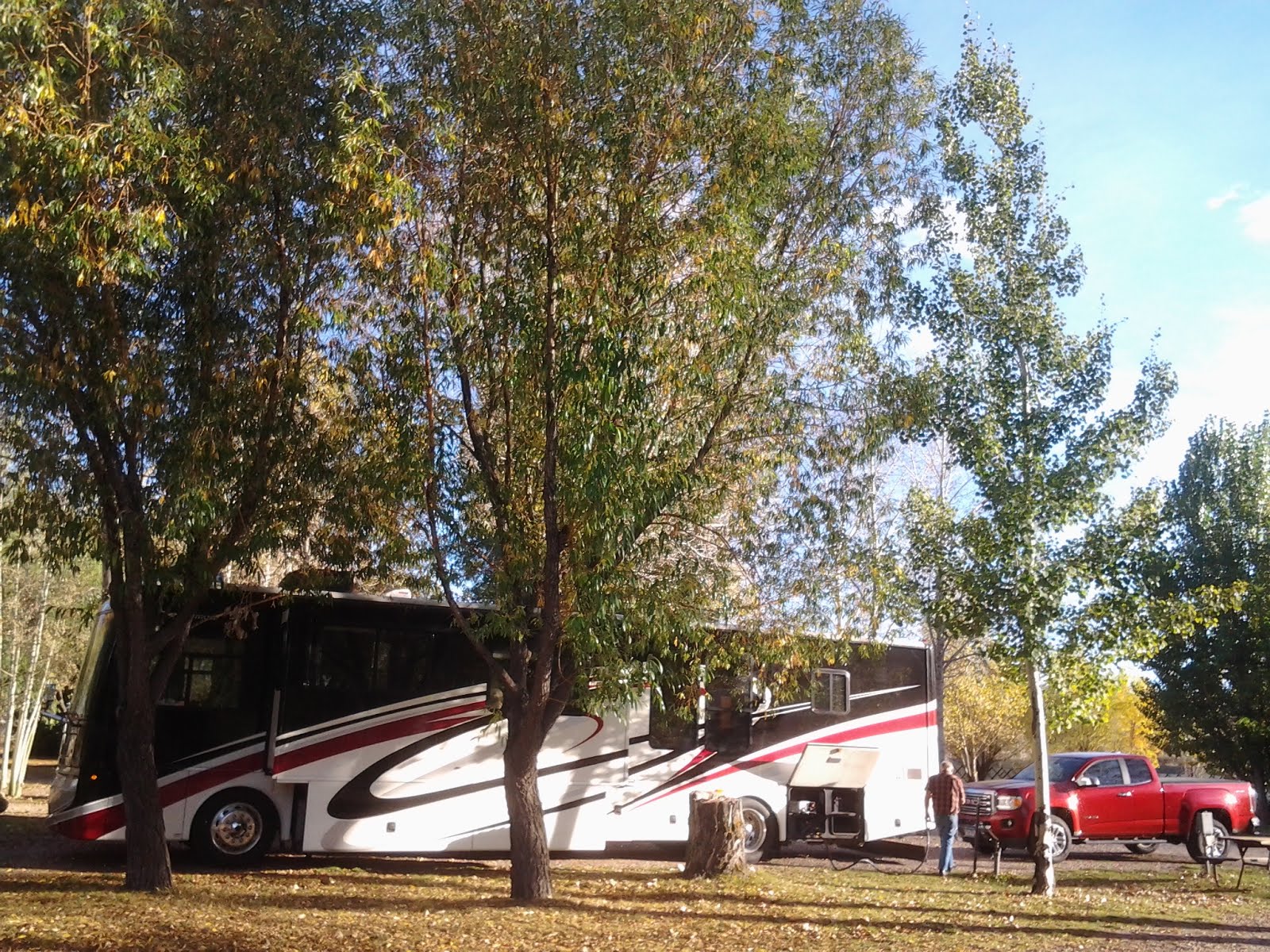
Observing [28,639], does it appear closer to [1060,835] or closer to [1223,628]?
[1060,835]

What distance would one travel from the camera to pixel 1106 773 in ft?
59.3

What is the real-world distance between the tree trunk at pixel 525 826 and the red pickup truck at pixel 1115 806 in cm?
830

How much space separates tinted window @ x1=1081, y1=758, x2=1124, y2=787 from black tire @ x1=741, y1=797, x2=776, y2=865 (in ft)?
17.7

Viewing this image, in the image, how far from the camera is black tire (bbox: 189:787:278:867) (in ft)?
44.5

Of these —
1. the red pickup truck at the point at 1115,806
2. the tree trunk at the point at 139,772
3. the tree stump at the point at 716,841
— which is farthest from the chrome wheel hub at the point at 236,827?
the red pickup truck at the point at 1115,806

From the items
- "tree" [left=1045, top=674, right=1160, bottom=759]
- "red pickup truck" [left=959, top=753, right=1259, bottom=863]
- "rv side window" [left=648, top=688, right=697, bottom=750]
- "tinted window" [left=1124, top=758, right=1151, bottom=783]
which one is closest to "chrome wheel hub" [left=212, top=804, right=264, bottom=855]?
"rv side window" [left=648, top=688, right=697, bottom=750]

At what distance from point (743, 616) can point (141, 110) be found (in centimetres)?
700

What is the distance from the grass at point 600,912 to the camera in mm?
9203

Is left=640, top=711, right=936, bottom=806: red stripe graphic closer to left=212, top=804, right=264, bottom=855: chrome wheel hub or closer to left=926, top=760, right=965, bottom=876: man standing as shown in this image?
left=926, top=760, right=965, bottom=876: man standing

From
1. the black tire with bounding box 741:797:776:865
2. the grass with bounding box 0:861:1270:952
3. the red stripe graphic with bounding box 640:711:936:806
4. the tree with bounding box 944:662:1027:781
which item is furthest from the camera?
the tree with bounding box 944:662:1027:781

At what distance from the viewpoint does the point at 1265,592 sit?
26.6 meters

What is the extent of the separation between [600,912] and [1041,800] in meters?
5.55

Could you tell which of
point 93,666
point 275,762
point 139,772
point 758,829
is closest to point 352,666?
point 275,762

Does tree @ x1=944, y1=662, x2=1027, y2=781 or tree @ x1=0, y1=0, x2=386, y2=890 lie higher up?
tree @ x1=0, y1=0, x2=386, y2=890
